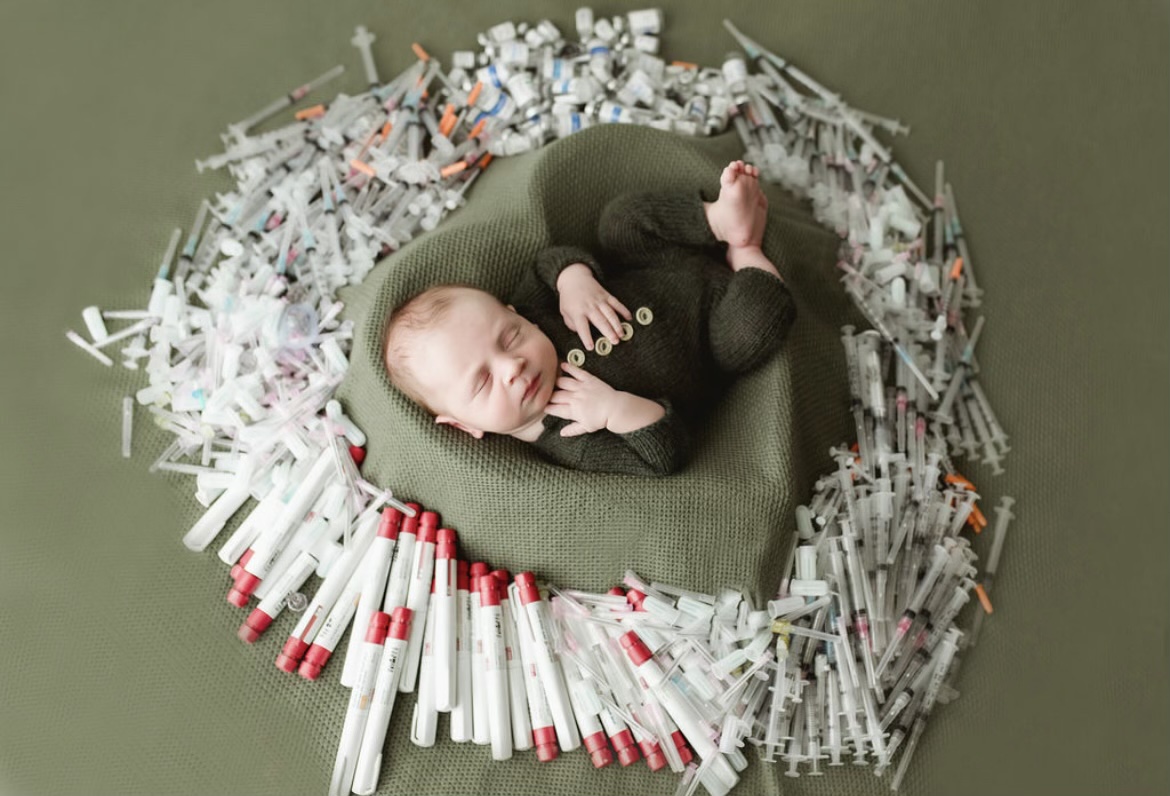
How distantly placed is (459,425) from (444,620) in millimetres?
391

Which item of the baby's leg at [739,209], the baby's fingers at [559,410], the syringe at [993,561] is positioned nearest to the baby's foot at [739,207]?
the baby's leg at [739,209]

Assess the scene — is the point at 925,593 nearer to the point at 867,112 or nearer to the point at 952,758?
the point at 952,758

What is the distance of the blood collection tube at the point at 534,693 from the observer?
1695 mm

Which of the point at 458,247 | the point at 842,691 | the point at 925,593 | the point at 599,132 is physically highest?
the point at 599,132

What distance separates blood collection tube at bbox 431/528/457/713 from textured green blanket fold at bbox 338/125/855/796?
5 centimetres

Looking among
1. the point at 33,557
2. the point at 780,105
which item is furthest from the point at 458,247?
the point at 33,557

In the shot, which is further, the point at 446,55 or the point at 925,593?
the point at 446,55

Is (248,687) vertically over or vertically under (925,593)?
under

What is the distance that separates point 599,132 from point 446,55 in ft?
2.04

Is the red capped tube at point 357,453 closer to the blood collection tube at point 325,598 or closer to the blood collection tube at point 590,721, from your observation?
the blood collection tube at point 325,598

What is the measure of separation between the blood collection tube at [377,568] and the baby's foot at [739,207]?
88 centimetres

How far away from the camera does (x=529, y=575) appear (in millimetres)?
1749

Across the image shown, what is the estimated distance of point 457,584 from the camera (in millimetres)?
1787

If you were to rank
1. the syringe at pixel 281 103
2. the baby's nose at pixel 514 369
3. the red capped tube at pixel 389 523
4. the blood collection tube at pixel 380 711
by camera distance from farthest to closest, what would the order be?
the syringe at pixel 281 103
the red capped tube at pixel 389 523
the blood collection tube at pixel 380 711
the baby's nose at pixel 514 369
